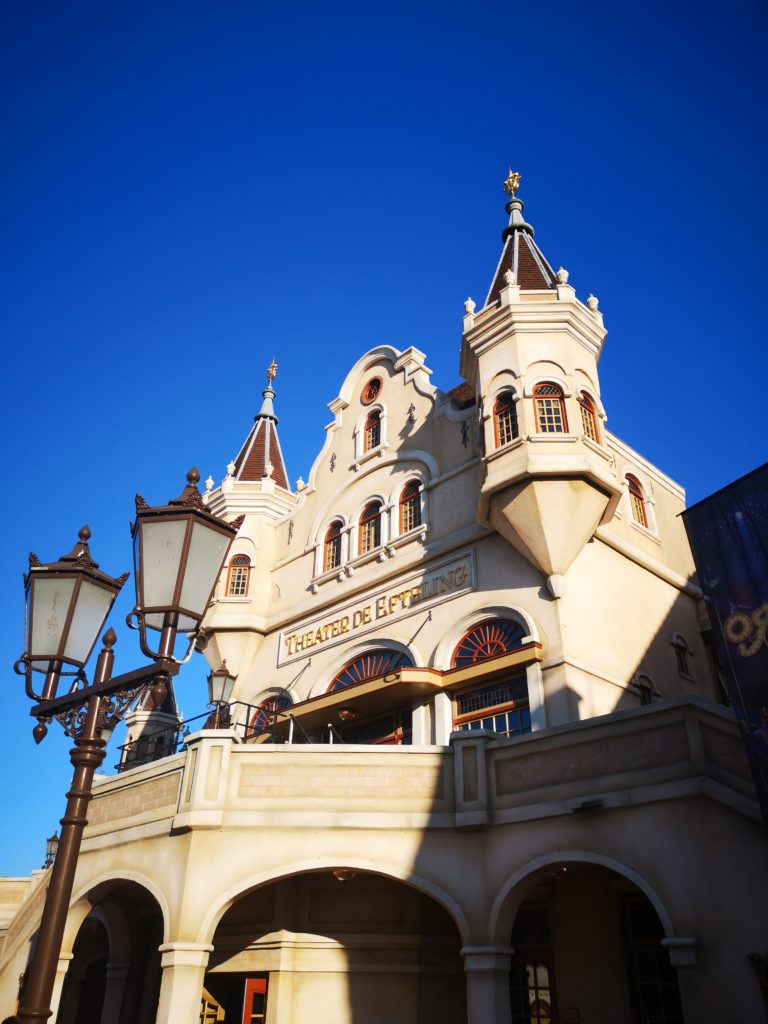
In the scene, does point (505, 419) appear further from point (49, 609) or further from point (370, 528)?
point (49, 609)

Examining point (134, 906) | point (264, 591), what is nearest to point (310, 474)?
point (264, 591)

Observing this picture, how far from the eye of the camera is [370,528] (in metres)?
23.7

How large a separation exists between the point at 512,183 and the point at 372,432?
10061 mm

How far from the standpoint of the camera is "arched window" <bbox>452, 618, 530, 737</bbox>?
17.3 metres

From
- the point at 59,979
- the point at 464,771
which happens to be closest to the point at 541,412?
the point at 464,771

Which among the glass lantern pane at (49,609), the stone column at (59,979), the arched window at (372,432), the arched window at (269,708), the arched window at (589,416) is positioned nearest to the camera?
the glass lantern pane at (49,609)

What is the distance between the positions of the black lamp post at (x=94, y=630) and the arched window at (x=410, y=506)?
14262mm

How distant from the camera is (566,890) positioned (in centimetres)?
1423

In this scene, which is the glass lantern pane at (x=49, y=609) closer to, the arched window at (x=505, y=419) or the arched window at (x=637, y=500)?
the arched window at (x=505, y=419)

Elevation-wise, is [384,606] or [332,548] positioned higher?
[332,548]

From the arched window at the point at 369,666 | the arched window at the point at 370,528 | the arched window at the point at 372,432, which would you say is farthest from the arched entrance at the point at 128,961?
the arched window at the point at 372,432

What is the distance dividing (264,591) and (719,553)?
Result: 1697cm

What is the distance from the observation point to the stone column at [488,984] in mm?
11258

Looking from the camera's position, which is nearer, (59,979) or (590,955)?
(590,955)
